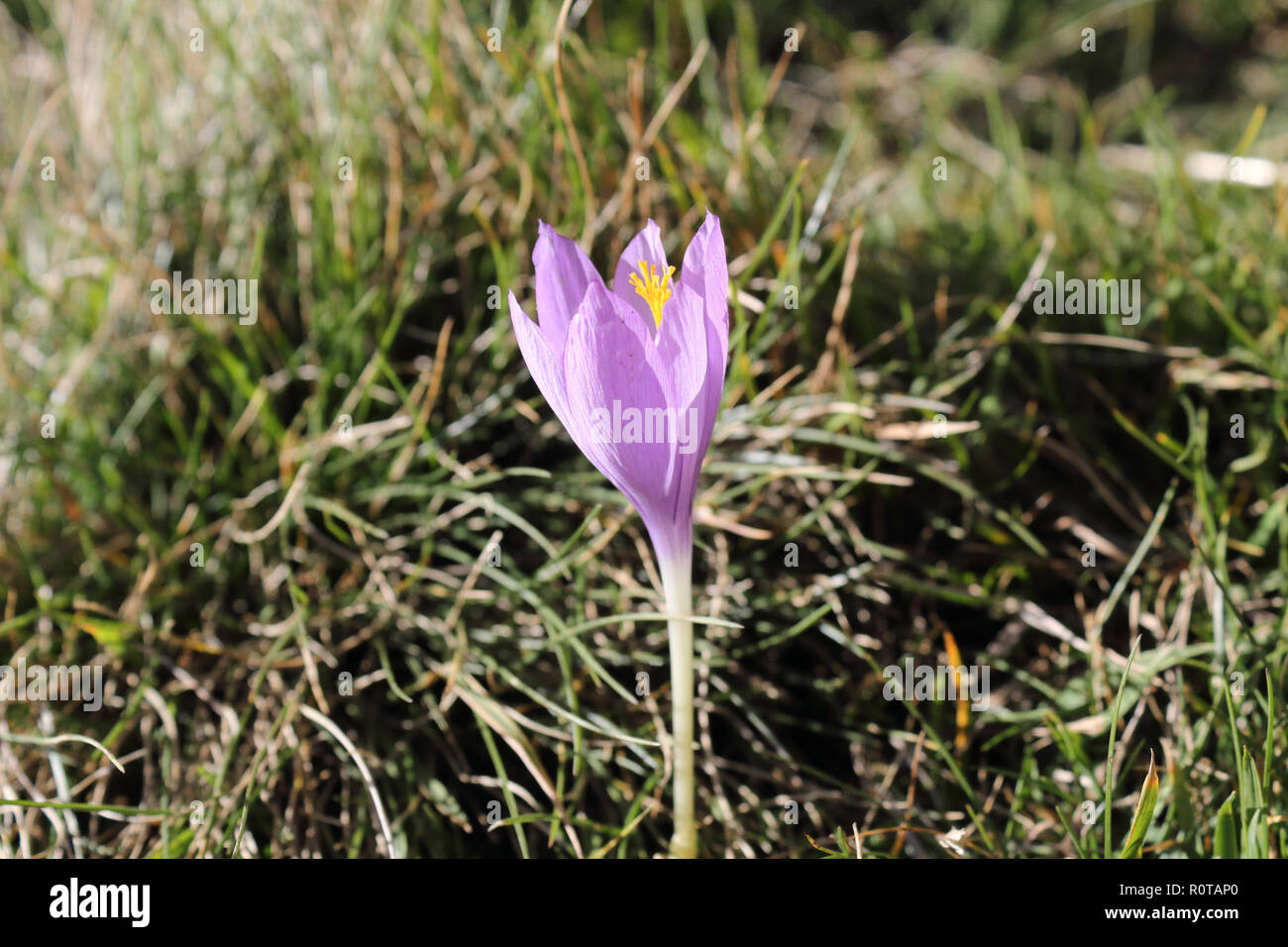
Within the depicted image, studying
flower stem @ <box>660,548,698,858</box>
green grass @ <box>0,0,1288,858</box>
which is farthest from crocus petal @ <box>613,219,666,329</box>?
green grass @ <box>0,0,1288,858</box>

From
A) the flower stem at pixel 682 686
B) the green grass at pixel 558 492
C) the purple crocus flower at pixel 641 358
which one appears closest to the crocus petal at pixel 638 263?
the purple crocus flower at pixel 641 358

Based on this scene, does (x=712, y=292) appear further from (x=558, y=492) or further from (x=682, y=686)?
→ (x=558, y=492)

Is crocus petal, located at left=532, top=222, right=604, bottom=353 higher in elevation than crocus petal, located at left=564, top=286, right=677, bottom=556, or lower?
higher

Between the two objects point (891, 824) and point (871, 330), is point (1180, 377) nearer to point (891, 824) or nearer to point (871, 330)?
point (871, 330)

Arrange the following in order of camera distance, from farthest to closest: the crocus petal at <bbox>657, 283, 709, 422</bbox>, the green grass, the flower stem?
the green grass, the flower stem, the crocus petal at <bbox>657, 283, 709, 422</bbox>

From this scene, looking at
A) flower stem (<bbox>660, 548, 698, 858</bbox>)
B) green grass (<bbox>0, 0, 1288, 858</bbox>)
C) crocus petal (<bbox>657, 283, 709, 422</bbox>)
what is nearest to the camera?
crocus petal (<bbox>657, 283, 709, 422</bbox>)

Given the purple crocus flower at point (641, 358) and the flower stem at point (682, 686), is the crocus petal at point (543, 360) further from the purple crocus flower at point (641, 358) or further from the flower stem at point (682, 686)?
the flower stem at point (682, 686)

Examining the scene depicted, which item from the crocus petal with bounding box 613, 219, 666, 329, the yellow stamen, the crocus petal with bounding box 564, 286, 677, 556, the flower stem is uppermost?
the crocus petal with bounding box 613, 219, 666, 329

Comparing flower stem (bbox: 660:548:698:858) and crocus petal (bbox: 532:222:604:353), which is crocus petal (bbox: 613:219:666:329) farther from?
flower stem (bbox: 660:548:698:858)
